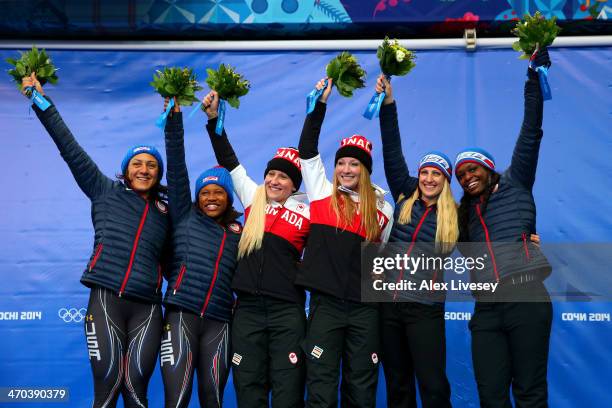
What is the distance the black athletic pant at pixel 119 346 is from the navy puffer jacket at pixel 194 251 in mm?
188

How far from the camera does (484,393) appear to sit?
3795 mm

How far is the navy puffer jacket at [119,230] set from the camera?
399cm

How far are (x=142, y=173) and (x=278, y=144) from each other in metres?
1.45

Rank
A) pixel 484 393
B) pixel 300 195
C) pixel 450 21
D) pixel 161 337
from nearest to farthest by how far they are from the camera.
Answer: pixel 484 393 → pixel 161 337 → pixel 300 195 → pixel 450 21

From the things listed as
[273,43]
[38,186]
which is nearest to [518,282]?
[273,43]

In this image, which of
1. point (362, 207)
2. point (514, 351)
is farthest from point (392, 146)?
point (514, 351)

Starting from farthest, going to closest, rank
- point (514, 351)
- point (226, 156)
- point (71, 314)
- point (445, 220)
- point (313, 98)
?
point (71, 314) → point (226, 156) → point (313, 98) → point (445, 220) → point (514, 351)

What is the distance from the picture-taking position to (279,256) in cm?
407

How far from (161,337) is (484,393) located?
5.27 feet

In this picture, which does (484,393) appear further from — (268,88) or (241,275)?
(268,88)

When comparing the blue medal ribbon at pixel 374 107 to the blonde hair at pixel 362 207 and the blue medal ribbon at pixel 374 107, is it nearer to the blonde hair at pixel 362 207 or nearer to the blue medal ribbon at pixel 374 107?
the blue medal ribbon at pixel 374 107

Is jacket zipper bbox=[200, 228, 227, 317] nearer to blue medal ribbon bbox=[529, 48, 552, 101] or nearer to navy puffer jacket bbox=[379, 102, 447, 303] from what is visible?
navy puffer jacket bbox=[379, 102, 447, 303]

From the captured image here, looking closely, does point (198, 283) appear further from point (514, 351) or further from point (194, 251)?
point (514, 351)

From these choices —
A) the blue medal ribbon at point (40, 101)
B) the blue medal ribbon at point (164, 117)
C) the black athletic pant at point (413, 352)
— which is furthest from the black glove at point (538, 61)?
the blue medal ribbon at point (40, 101)
